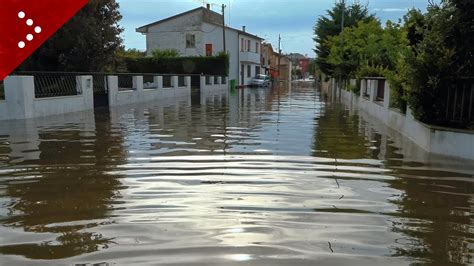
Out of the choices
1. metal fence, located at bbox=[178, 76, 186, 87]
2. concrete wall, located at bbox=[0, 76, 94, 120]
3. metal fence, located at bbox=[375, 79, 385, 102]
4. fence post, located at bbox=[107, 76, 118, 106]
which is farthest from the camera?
metal fence, located at bbox=[178, 76, 186, 87]

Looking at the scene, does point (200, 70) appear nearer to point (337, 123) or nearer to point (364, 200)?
point (337, 123)

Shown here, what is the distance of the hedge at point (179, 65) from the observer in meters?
43.5

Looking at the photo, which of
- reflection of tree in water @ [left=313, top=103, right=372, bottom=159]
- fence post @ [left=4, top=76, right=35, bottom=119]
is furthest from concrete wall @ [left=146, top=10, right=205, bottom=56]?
fence post @ [left=4, top=76, right=35, bottom=119]

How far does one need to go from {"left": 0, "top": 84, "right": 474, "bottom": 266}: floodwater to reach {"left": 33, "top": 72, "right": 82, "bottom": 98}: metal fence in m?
5.50

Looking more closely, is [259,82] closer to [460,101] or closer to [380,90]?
[380,90]

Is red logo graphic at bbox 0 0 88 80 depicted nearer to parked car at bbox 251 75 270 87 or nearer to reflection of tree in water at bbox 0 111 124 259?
reflection of tree in water at bbox 0 111 124 259

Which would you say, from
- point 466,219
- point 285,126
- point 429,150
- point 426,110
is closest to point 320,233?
point 466,219

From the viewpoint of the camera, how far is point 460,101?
9.05 m

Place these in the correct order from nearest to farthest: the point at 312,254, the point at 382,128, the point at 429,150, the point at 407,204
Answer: the point at 312,254 < the point at 407,204 < the point at 429,150 < the point at 382,128

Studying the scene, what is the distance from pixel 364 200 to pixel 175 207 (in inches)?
92.7

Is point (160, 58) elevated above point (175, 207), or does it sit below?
above

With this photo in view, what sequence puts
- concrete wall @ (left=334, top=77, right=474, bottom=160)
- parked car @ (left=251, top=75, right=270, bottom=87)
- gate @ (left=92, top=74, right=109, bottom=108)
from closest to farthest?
concrete wall @ (left=334, top=77, right=474, bottom=160), gate @ (left=92, top=74, right=109, bottom=108), parked car @ (left=251, top=75, right=270, bottom=87)

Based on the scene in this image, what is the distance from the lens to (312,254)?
395 centimetres

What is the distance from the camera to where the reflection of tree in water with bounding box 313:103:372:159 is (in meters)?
9.01
